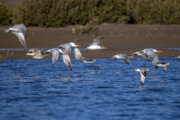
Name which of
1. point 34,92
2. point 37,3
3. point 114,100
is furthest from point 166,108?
point 37,3

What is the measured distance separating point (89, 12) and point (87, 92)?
18.6m

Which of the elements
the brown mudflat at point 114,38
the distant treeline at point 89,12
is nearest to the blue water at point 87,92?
the brown mudflat at point 114,38

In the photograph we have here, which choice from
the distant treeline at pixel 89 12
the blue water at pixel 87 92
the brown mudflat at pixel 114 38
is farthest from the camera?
the distant treeline at pixel 89 12

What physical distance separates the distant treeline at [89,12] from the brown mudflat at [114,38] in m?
1.01

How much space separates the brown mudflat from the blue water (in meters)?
2.63

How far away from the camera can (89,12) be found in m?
29.4

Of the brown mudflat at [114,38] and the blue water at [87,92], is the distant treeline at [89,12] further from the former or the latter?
the blue water at [87,92]

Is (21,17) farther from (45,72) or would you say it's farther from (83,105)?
(83,105)

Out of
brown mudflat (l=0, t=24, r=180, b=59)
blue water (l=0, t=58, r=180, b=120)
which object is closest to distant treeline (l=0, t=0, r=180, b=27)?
brown mudflat (l=0, t=24, r=180, b=59)

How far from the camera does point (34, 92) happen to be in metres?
11.1

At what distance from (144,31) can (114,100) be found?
16276mm

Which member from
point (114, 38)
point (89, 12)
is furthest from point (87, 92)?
point (89, 12)

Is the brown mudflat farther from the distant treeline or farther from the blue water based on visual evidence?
the blue water

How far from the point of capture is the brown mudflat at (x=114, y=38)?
755 inches
